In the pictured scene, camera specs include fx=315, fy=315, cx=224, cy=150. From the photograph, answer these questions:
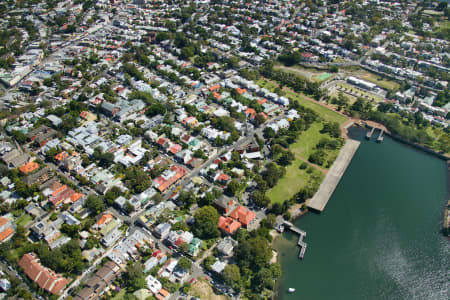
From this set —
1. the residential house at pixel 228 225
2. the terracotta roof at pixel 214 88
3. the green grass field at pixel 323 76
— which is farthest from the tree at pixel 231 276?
the green grass field at pixel 323 76

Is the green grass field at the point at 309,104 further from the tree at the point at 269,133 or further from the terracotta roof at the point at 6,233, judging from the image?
the terracotta roof at the point at 6,233

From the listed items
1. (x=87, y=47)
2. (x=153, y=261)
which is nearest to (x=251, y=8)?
(x=87, y=47)

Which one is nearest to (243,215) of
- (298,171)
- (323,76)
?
(298,171)

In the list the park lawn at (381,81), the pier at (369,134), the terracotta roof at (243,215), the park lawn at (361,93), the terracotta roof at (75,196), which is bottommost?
the terracotta roof at (75,196)

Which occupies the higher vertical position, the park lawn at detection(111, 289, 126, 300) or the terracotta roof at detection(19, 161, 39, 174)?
the terracotta roof at detection(19, 161, 39, 174)

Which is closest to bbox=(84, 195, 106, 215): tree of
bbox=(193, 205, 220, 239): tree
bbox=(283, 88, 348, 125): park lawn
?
bbox=(193, 205, 220, 239): tree

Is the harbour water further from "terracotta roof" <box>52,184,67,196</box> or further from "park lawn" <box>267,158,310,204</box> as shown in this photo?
"terracotta roof" <box>52,184,67,196</box>
